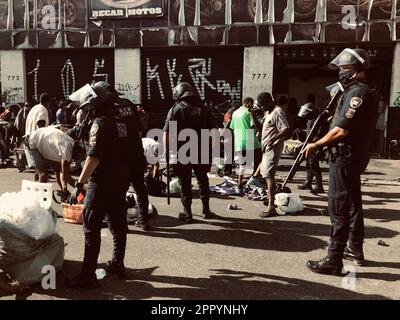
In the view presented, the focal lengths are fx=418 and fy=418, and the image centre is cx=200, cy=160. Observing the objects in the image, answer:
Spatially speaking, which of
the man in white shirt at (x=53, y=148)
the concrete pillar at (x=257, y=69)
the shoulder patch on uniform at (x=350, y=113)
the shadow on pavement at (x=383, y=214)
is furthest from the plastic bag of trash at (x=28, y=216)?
the concrete pillar at (x=257, y=69)

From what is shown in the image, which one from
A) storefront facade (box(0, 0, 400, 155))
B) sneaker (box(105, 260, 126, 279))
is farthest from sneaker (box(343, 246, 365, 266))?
storefront facade (box(0, 0, 400, 155))

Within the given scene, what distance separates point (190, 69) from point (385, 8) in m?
6.71

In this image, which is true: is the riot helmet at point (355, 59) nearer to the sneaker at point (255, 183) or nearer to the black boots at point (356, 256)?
the black boots at point (356, 256)

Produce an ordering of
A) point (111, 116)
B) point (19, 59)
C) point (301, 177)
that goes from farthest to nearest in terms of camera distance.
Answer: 1. point (19, 59)
2. point (301, 177)
3. point (111, 116)

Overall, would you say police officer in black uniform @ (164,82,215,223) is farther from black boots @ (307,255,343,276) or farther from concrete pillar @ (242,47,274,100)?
concrete pillar @ (242,47,274,100)

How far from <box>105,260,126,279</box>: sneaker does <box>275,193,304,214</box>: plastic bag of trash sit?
3.38m

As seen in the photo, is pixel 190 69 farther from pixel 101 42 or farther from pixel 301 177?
pixel 301 177

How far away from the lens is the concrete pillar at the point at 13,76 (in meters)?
16.1

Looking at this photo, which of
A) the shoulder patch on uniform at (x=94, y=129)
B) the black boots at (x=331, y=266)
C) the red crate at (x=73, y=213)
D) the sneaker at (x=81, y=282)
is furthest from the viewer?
the red crate at (x=73, y=213)

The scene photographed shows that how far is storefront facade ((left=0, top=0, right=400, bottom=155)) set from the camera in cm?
1377

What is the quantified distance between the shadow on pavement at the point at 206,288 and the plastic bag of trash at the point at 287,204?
2477mm
